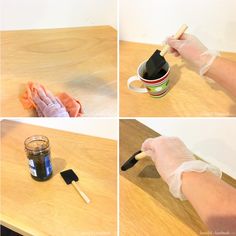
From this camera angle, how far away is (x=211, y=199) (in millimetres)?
523

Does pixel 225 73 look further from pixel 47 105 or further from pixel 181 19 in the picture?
pixel 47 105

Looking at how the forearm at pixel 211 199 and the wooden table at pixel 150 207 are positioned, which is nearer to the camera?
the forearm at pixel 211 199

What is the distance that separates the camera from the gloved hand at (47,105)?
0.89m

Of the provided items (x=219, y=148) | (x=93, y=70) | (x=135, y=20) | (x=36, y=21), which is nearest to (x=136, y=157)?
(x=219, y=148)

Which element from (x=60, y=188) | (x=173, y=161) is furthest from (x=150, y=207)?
(x=60, y=188)

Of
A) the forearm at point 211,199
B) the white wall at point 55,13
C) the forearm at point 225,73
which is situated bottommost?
the forearm at point 211,199

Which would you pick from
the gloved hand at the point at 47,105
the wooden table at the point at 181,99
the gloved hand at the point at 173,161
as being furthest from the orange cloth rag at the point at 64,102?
the gloved hand at the point at 173,161

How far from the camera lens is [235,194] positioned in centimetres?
53

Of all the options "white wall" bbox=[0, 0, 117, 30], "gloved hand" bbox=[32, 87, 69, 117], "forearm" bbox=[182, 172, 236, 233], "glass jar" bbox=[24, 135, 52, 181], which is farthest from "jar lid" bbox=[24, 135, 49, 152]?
"white wall" bbox=[0, 0, 117, 30]

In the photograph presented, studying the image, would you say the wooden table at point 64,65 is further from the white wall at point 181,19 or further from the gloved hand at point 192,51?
the gloved hand at point 192,51

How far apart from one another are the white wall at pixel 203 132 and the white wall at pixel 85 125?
0.29ft

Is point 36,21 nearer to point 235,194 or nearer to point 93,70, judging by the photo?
point 93,70

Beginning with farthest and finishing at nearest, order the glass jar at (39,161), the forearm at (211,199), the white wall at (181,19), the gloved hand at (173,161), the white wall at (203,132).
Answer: the white wall at (181,19) < the white wall at (203,132) < the glass jar at (39,161) < the gloved hand at (173,161) < the forearm at (211,199)

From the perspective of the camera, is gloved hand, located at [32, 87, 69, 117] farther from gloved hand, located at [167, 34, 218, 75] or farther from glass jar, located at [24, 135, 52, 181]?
gloved hand, located at [167, 34, 218, 75]
